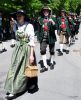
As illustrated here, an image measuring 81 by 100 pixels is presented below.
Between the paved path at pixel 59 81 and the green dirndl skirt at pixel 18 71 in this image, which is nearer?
the green dirndl skirt at pixel 18 71

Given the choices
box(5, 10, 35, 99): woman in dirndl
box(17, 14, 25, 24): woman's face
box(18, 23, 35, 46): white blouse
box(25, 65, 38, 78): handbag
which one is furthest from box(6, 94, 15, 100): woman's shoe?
box(17, 14, 25, 24): woman's face

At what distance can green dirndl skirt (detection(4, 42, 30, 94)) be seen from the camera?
8.65 metres

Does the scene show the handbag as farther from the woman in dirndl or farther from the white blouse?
the white blouse

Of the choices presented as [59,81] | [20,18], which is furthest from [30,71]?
[59,81]

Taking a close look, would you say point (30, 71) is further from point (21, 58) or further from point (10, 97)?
point (10, 97)

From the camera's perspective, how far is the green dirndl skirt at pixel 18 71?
865 cm

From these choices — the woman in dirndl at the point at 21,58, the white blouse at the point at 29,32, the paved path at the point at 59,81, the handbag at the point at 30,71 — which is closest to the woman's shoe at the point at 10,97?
the woman in dirndl at the point at 21,58

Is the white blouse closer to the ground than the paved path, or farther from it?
farther from it

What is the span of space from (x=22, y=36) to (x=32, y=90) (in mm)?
1354

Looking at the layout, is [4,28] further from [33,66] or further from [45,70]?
[33,66]

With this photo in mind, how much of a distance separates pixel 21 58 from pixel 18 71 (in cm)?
28

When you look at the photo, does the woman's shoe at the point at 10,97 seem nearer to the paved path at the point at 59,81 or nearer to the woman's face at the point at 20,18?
the paved path at the point at 59,81

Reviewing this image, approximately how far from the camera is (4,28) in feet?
74.3

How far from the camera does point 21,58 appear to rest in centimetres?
876
